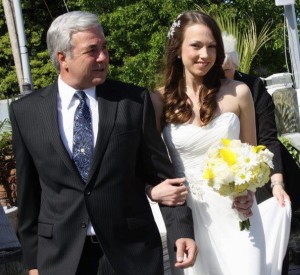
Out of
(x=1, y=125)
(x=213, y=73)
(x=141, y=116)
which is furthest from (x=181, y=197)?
(x=1, y=125)

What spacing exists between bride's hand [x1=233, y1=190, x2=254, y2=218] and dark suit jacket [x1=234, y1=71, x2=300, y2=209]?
1.10m

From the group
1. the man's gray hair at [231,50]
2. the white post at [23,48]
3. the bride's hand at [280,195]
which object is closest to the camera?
the bride's hand at [280,195]

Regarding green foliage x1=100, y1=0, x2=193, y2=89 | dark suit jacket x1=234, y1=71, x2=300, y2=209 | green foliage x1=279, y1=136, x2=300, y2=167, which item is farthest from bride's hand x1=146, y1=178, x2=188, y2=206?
green foliage x1=100, y1=0, x2=193, y2=89

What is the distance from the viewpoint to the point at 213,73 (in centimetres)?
490

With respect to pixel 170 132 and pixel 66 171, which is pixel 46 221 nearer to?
pixel 66 171

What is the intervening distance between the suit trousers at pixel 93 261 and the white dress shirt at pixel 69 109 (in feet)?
1.35

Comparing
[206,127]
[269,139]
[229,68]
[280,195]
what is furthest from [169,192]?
[229,68]

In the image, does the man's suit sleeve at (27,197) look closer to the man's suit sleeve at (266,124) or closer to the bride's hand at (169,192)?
the bride's hand at (169,192)

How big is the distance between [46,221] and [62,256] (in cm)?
18

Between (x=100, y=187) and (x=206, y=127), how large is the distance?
1222mm

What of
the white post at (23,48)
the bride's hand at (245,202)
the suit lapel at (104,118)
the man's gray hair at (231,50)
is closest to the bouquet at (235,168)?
the bride's hand at (245,202)

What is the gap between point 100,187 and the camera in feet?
12.4

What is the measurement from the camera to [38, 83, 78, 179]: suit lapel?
3.80 metres

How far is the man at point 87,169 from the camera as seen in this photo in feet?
12.4
